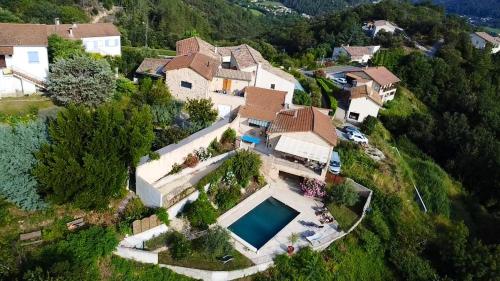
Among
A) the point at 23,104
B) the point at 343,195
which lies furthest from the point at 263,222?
the point at 23,104

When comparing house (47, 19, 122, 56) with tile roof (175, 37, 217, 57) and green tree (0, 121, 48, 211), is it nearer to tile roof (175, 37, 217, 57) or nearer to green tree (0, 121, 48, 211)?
tile roof (175, 37, 217, 57)

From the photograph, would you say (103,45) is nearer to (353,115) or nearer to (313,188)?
(353,115)

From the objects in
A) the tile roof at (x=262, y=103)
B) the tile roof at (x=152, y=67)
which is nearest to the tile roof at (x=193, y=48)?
the tile roof at (x=152, y=67)

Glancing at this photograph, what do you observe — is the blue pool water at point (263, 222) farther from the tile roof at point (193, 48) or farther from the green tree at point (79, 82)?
the tile roof at point (193, 48)

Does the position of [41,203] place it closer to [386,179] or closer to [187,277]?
[187,277]

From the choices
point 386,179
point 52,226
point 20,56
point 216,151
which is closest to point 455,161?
point 386,179

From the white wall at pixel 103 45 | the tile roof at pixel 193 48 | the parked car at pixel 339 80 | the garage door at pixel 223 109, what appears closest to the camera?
the garage door at pixel 223 109

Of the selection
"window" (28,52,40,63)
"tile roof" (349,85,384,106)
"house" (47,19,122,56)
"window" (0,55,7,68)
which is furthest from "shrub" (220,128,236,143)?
"house" (47,19,122,56)
